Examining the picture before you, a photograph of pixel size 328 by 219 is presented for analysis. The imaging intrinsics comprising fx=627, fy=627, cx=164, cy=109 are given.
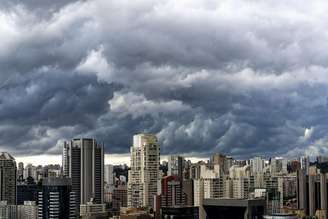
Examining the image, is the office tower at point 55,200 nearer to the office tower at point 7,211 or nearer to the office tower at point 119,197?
the office tower at point 7,211

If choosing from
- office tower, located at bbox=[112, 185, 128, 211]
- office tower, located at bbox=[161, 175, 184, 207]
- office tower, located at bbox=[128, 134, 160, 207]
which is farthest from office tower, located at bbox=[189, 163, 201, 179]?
office tower, located at bbox=[112, 185, 128, 211]

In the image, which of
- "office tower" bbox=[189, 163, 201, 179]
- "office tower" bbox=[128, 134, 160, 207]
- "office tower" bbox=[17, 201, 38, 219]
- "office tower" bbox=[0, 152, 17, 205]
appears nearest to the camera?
"office tower" bbox=[17, 201, 38, 219]

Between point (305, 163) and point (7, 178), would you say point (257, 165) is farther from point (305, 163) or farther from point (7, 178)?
point (7, 178)

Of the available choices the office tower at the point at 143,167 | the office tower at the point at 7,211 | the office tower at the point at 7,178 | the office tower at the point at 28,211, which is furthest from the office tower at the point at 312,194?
the office tower at the point at 7,178

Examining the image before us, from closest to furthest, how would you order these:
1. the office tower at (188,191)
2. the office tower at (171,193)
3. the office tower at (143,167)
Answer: the office tower at (188,191)
the office tower at (171,193)
the office tower at (143,167)

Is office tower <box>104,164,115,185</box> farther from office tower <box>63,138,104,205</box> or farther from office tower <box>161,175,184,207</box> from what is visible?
office tower <box>161,175,184,207</box>

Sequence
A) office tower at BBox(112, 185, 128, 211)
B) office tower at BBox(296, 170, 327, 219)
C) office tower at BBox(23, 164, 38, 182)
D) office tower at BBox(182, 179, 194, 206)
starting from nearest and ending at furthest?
1. office tower at BBox(296, 170, 327, 219)
2. office tower at BBox(182, 179, 194, 206)
3. office tower at BBox(112, 185, 128, 211)
4. office tower at BBox(23, 164, 38, 182)

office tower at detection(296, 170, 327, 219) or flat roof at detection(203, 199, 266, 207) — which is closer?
flat roof at detection(203, 199, 266, 207)
